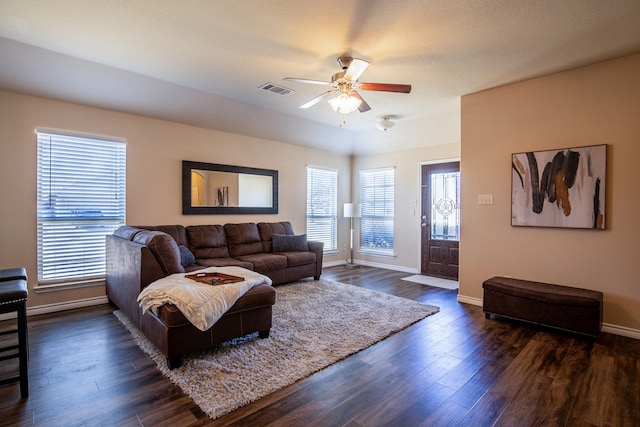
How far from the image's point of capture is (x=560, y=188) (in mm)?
3584

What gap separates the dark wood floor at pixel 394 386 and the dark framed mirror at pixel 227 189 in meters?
2.25

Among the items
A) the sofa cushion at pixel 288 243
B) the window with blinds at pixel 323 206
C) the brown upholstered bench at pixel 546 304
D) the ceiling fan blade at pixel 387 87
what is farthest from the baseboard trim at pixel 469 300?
the window with blinds at pixel 323 206

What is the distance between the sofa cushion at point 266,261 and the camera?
4699 mm

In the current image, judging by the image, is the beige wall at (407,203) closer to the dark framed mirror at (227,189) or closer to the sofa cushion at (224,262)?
the dark framed mirror at (227,189)

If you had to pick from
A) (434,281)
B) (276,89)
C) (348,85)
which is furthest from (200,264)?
(434,281)

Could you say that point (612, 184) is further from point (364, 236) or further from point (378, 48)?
point (364, 236)

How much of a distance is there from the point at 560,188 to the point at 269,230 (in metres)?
4.20

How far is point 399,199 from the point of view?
21.4ft

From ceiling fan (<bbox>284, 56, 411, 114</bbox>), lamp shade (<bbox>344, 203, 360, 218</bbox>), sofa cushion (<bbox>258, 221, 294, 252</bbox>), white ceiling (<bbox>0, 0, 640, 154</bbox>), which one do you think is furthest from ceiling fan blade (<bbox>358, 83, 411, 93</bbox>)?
lamp shade (<bbox>344, 203, 360, 218</bbox>)

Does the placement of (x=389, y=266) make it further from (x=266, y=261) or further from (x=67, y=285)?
(x=67, y=285)

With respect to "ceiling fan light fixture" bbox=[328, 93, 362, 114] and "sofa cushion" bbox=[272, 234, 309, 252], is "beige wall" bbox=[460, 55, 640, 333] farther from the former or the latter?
"sofa cushion" bbox=[272, 234, 309, 252]

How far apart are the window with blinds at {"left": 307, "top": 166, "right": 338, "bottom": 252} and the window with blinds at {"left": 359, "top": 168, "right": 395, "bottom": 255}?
661 millimetres

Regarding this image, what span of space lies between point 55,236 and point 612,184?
6282 mm

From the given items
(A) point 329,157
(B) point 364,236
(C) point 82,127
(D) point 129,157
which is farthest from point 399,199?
(C) point 82,127
